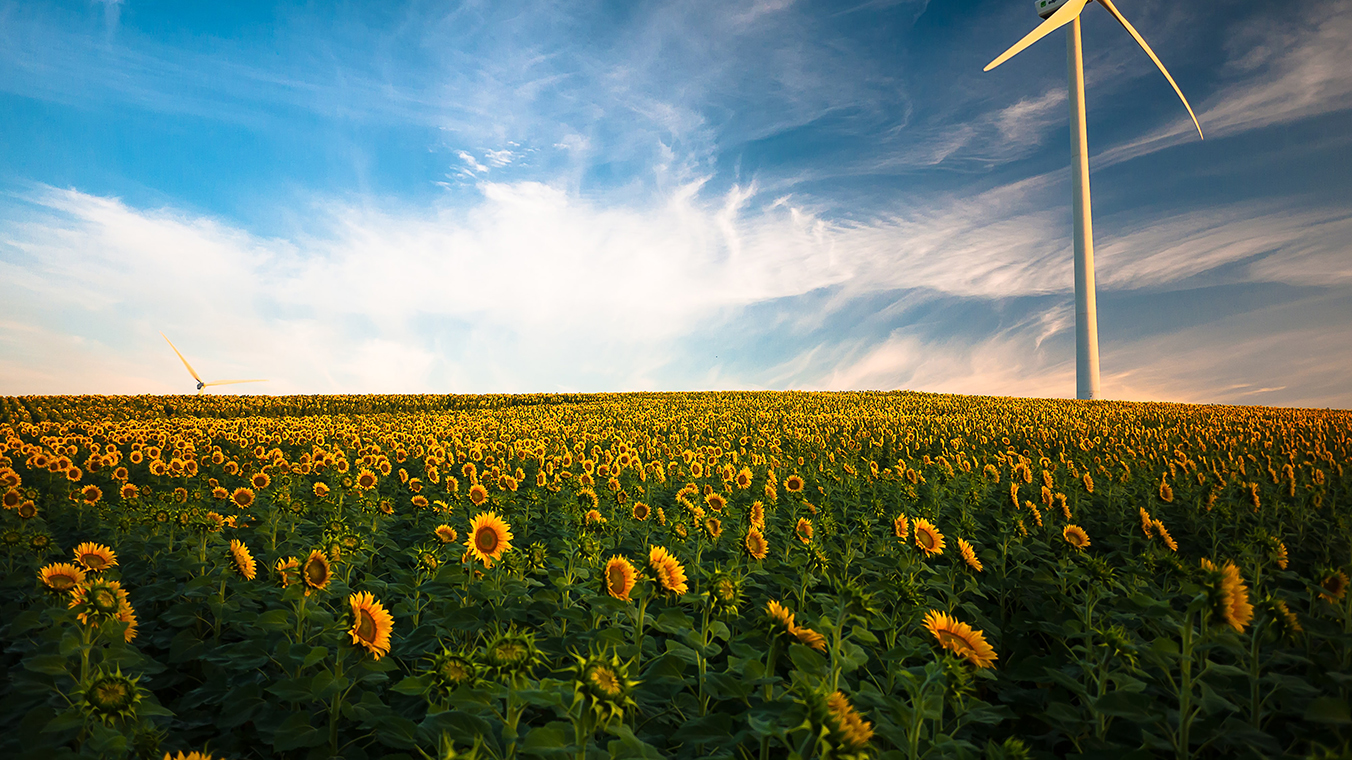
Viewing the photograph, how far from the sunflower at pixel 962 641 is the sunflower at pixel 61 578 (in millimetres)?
4813

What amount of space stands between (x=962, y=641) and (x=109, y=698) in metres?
3.88

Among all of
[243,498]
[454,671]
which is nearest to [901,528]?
[454,671]

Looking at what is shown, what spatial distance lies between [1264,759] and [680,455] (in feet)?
31.4

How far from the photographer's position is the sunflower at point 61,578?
11.8ft

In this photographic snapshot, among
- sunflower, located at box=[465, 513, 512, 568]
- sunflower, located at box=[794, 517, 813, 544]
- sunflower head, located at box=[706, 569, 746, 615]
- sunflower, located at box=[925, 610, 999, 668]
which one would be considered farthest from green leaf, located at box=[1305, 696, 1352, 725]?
sunflower, located at box=[465, 513, 512, 568]

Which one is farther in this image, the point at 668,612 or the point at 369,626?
the point at 668,612

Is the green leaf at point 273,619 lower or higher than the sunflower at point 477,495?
lower

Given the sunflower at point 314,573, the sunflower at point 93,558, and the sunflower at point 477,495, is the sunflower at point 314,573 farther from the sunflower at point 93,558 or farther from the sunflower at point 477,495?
the sunflower at point 477,495

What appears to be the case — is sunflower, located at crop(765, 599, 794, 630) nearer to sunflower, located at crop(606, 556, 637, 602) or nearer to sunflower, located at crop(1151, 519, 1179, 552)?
sunflower, located at crop(606, 556, 637, 602)

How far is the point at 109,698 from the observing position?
104 inches

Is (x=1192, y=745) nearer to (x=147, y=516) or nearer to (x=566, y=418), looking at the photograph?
(x=147, y=516)

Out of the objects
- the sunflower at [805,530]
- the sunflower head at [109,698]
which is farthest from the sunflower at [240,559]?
the sunflower at [805,530]

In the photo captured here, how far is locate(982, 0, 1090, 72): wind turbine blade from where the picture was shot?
36250mm

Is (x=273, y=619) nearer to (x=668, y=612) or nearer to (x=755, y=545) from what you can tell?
(x=668, y=612)
